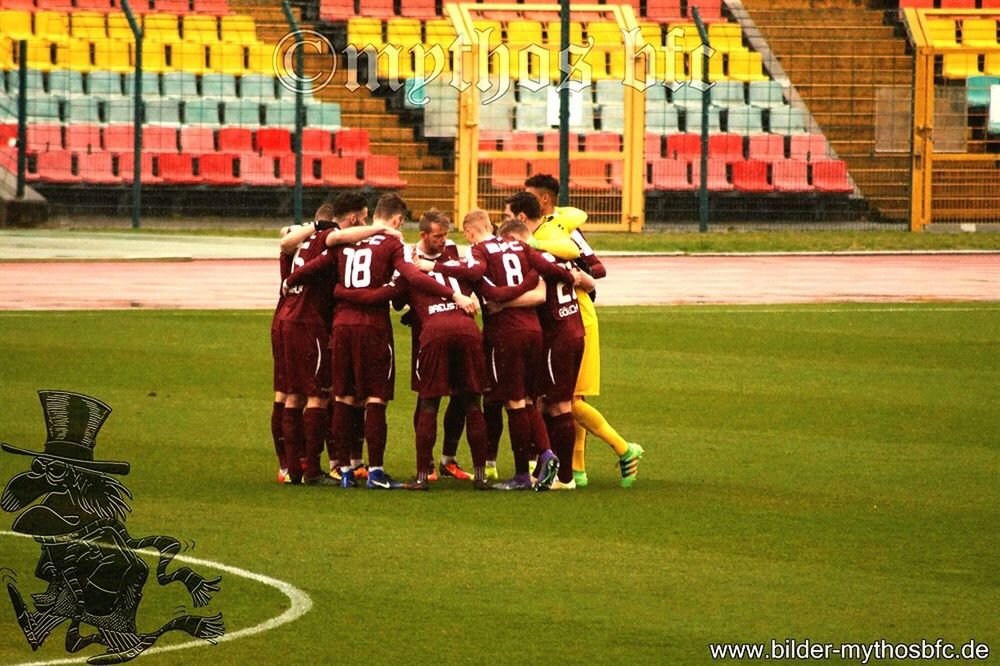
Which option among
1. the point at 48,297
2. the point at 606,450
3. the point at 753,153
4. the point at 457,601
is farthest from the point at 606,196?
the point at 457,601

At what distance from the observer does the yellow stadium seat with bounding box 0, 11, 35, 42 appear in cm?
3428

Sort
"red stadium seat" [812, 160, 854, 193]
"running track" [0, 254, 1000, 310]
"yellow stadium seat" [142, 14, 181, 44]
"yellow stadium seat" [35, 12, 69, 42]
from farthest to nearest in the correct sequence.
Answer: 1. "yellow stadium seat" [142, 14, 181, 44]
2. "yellow stadium seat" [35, 12, 69, 42]
3. "red stadium seat" [812, 160, 854, 193]
4. "running track" [0, 254, 1000, 310]

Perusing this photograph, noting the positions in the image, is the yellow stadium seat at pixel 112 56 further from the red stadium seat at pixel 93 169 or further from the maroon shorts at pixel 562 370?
the maroon shorts at pixel 562 370

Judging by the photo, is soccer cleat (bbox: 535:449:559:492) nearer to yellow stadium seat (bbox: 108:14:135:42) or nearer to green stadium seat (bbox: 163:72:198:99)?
green stadium seat (bbox: 163:72:198:99)

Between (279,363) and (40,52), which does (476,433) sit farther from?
(40,52)

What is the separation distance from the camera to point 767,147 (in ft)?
112

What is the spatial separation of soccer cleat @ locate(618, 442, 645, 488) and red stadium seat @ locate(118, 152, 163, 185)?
2276 centimetres

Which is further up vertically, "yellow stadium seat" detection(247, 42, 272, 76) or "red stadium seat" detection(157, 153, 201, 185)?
"yellow stadium seat" detection(247, 42, 272, 76)

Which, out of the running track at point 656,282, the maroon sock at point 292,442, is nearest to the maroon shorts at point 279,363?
the maroon sock at point 292,442

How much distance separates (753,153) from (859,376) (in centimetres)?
1954

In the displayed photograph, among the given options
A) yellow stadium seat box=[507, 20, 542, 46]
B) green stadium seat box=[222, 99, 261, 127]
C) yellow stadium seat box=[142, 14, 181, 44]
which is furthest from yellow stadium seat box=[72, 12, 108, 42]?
yellow stadium seat box=[507, 20, 542, 46]

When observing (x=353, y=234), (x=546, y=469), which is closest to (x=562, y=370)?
(x=546, y=469)

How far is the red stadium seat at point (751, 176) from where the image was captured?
3331 centimetres

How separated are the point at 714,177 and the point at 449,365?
23699 millimetres
